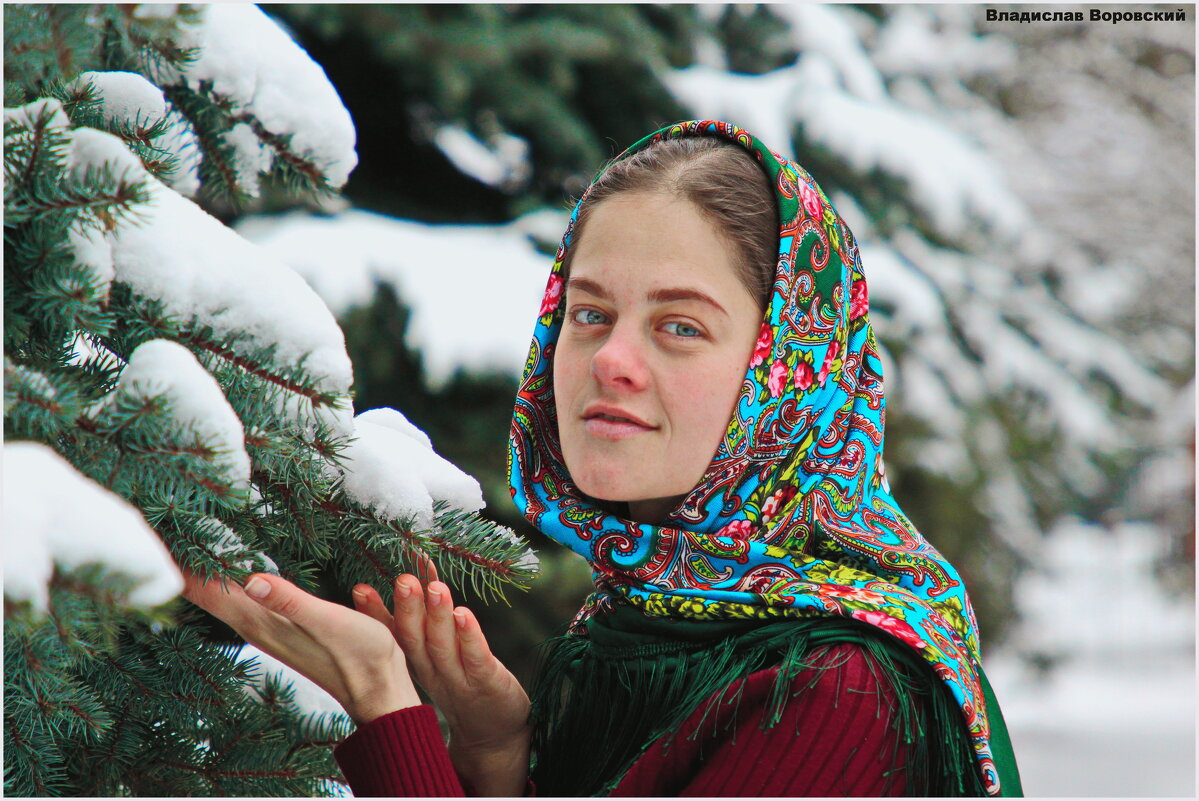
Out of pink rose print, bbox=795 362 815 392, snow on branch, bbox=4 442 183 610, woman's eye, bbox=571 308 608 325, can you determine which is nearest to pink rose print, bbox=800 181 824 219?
pink rose print, bbox=795 362 815 392

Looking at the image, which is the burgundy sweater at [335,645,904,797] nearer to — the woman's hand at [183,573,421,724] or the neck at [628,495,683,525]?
the woman's hand at [183,573,421,724]

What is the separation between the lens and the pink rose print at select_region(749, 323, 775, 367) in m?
1.45

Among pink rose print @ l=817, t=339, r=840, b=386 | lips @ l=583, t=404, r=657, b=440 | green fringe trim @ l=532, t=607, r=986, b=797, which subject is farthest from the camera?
pink rose print @ l=817, t=339, r=840, b=386

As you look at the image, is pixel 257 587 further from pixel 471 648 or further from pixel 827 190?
pixel 827 190

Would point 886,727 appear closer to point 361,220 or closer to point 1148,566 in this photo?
point 361,220

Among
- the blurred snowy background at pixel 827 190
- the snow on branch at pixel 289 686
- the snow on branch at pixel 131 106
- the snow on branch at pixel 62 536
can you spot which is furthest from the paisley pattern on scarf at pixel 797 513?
the blurred snowy background at pixel 827 190

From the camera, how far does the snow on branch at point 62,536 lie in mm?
664

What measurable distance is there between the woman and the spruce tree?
0.41 ft

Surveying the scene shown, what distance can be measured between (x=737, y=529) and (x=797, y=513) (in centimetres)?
11

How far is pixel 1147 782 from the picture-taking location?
6531 millimetres

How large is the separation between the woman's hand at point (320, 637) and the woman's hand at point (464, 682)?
75 millimetres

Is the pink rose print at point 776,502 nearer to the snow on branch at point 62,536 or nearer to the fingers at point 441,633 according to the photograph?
the fingers at point 441,633

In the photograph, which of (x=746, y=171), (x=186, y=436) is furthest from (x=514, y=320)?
(x=186, y=436)

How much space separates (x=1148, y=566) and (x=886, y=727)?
36.6ft
